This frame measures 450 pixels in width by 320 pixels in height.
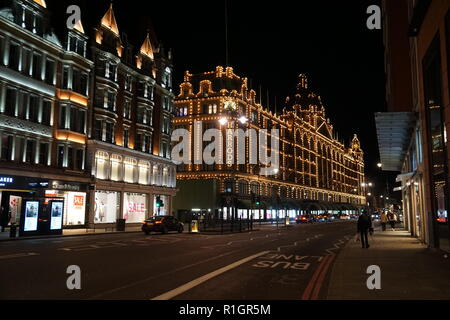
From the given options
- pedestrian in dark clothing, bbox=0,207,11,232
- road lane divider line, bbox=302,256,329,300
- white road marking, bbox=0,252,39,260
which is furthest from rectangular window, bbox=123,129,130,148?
road lane divider line, bbox=302,256,329,300

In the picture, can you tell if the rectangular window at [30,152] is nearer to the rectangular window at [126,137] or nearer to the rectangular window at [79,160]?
the rectangular window at [79,160]

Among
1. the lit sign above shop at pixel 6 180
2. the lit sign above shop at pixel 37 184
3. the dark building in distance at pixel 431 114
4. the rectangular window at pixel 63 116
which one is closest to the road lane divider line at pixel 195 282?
the dark building in distance at pixel 431 114

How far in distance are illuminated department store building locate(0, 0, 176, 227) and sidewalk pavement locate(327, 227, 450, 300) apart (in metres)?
22.1

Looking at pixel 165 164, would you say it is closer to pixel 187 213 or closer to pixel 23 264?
pixel 187 213

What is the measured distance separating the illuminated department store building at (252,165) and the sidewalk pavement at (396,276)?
1894cm

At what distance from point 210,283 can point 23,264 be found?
22.0 ft

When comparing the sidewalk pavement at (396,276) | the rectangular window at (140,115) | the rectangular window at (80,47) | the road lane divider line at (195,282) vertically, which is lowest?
the road lane divider line at (195,282)

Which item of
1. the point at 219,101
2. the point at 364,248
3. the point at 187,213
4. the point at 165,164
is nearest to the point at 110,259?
the point at 364,248

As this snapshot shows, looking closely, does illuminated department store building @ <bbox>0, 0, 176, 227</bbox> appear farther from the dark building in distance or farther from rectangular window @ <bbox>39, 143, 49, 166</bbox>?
the dark building in distance

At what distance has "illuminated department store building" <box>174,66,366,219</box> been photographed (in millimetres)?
68625

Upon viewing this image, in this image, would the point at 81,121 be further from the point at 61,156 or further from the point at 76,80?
the point at 61,156

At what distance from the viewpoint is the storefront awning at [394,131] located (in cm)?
2077

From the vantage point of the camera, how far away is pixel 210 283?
10.8 meters

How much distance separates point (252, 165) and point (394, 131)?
5305cm
